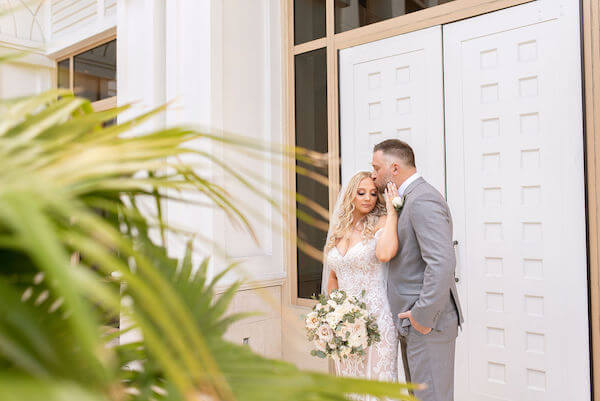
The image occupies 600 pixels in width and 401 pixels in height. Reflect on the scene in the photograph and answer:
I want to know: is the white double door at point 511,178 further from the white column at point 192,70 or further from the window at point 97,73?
the window at point 97,73

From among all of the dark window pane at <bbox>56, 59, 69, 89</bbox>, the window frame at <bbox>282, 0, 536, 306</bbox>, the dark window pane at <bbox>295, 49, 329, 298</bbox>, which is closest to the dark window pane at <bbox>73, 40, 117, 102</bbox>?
the dark window pane at <bbox>56, 59, 69, 89</bbox>

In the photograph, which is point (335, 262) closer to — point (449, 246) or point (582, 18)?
point (449, 246)

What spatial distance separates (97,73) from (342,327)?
451 centimetres

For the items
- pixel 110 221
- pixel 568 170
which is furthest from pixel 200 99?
pixel 110 221

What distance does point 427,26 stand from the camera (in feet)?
13.4

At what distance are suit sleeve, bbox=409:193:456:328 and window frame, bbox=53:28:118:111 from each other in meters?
4.02

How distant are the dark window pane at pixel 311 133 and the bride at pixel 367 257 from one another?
3.15ft

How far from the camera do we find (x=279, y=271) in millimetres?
4988

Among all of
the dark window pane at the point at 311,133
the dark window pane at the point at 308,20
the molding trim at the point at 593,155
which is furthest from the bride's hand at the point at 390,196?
the dark window pane at the point at 308,20

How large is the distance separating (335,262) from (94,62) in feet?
13.6

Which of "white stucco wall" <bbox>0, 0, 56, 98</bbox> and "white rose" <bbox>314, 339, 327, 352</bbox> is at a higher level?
"white stucco wall" <bbox>0, 0, 56, 98</bbox>

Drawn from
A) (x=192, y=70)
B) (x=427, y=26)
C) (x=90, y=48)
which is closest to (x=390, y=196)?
(x=427, y=26)

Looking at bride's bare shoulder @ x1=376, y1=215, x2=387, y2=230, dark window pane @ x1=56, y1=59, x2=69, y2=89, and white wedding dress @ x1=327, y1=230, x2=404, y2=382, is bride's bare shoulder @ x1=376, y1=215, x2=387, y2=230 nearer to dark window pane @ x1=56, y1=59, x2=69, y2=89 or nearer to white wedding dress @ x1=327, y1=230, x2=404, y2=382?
white wedding dress @ x1=327, y1=230, x2=404, y2=382

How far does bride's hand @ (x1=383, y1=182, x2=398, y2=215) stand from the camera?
328 cm
